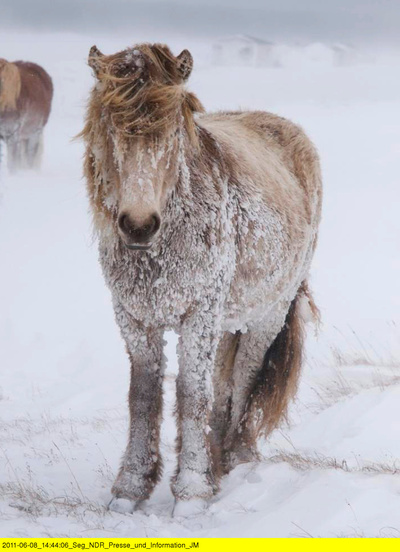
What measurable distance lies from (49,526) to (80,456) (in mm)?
1512

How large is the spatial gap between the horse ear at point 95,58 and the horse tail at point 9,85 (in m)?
9.22

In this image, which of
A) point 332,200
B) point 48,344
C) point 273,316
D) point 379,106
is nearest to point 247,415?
point 273,316

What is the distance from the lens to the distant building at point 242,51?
273 inches

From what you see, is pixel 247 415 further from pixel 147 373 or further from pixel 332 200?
pixel 332 200

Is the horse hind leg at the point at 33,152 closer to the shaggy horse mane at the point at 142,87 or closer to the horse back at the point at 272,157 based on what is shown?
the horse back at the point at 272,157

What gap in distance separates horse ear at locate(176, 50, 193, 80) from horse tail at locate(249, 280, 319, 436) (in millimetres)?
2043

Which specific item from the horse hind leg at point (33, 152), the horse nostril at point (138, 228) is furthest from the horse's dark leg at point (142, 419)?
the horse hind leg at point (33, 152)

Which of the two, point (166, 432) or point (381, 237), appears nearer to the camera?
point (166, 432)

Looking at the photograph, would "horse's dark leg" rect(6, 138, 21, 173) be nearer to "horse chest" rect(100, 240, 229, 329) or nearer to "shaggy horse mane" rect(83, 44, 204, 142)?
"horse chest" rect(100, 240, 229, 329)

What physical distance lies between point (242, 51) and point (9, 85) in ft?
19.0

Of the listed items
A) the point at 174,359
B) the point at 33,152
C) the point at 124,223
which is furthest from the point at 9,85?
the point at 124,223

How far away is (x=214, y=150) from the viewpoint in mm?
3602

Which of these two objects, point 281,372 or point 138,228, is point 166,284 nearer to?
point 138,228

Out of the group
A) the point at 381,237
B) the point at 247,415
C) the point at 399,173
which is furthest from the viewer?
the point at 399,173
